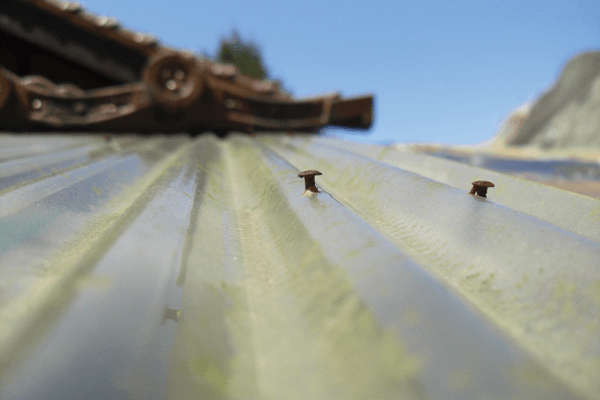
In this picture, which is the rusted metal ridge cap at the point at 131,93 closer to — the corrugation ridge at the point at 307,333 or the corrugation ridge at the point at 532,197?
the corrugation ridge at the point at 532,197

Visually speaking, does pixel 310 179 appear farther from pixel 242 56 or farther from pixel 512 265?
pixel 242 56

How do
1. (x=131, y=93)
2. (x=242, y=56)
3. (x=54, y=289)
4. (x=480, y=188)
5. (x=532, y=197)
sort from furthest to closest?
(x=242, y=56) < (x=131, y=93) < (x=532, y=197) < (x=480, y=188) < (x=54, y=289)

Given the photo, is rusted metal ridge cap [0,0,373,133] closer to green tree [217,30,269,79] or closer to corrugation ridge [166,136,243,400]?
corrugation ridge [166,136,243,400]

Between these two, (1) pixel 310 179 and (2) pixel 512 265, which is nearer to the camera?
(2) pixel 512 265

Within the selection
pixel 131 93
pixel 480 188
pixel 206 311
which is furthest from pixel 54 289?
pixel 131 93

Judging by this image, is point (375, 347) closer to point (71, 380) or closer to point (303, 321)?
point (303, 321)

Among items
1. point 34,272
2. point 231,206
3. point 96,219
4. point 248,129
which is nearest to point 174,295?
point 34,272

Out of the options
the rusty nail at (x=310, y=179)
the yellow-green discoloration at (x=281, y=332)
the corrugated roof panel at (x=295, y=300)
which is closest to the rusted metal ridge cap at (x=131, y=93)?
the corrugated roof panel at (x=295, y=300)
